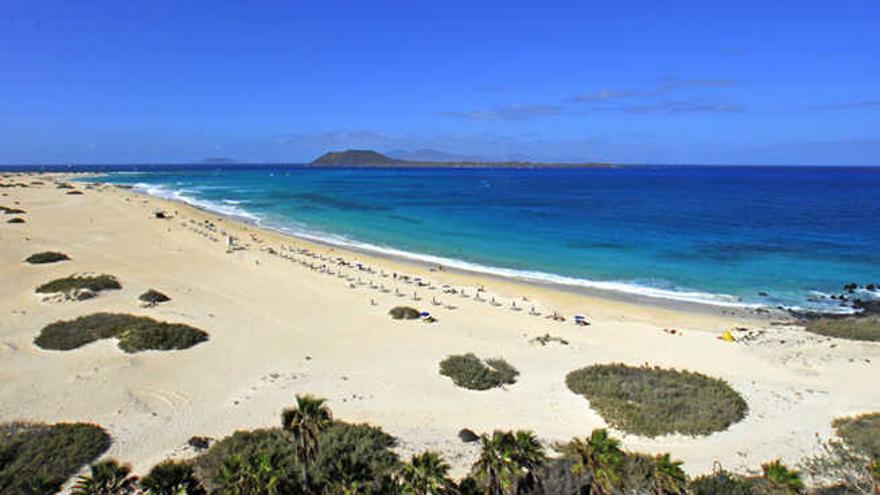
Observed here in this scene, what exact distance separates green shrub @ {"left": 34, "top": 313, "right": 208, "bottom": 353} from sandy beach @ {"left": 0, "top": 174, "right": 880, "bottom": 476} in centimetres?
48

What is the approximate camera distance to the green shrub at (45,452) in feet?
33.1

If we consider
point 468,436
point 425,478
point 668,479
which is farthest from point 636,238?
point 425,478

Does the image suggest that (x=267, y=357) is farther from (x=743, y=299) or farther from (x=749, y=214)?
(x=749, y=214)

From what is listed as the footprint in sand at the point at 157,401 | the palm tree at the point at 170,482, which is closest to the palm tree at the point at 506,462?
the palm tree at the point at 170,482

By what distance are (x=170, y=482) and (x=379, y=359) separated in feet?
34.3

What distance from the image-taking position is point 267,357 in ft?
60.1

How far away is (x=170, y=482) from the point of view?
8.30m

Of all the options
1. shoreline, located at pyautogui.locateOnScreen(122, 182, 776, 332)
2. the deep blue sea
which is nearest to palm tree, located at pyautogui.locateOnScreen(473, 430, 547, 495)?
shoreline, located at pyautogui.locateOnScreen(122, 182, 776, 332)

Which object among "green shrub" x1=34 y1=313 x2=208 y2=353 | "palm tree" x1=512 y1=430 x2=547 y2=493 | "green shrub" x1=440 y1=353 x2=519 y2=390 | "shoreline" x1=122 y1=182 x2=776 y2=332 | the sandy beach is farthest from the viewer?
"shoreline" x1=122 y1=182 x2=776 y2=332

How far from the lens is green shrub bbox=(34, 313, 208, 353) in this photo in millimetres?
18234

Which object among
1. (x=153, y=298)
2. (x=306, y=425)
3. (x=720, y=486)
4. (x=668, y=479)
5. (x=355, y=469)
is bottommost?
(x=153, y=298)

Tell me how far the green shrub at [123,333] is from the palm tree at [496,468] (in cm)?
1456

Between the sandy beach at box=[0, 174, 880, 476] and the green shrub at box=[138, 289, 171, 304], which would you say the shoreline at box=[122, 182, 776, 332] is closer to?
the sandy beach at box=[0, 174, 880, 476]

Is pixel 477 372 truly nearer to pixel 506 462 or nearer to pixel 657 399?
pixel 657 399
